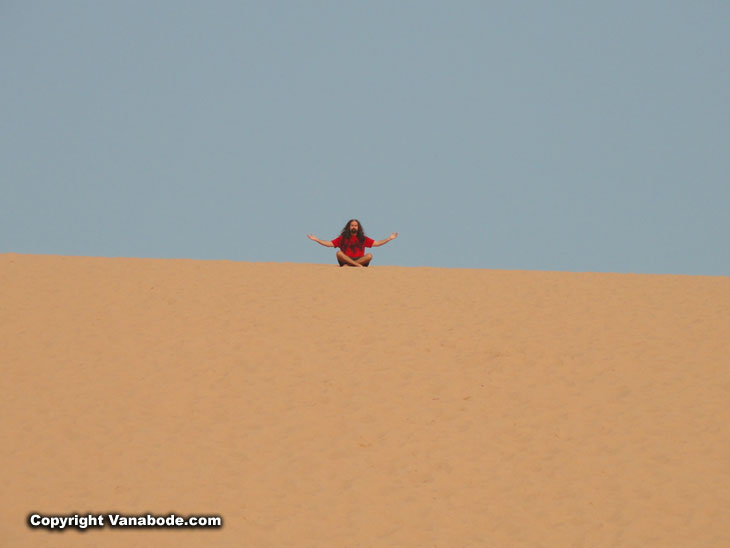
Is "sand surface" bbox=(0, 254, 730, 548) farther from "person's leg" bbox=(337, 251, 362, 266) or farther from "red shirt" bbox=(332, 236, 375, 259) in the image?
"red shirt" bbox=(332, 236, 375, 259)

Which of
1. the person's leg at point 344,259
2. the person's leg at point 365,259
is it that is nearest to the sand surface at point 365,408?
the person's leg at point 344,259

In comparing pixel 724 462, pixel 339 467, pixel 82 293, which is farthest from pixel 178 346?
pixel 724 462

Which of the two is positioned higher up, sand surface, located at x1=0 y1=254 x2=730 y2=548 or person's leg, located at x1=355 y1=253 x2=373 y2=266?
person's leg, located at x1=355 y1=253 x2=373 y2=266

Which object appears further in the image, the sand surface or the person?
the person

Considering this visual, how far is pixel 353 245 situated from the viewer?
19.5m

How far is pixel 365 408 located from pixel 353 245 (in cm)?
643

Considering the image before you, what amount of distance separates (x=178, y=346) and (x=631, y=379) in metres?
7.00

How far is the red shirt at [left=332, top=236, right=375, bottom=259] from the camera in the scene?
19281mm

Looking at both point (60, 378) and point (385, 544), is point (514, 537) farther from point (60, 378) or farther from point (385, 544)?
point (60, 378)

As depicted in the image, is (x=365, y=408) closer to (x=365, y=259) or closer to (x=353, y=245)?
(x=353, y=245)

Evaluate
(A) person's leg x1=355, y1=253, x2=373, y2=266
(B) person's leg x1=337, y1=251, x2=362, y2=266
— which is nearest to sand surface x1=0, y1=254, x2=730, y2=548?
(B) person's leg x1=337, y1=251, x2=362, y2=266

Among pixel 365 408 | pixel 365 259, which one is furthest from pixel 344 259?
pixel 365 408

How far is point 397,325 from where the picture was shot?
1664cm

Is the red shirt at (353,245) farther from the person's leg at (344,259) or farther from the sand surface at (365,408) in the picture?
the sand surface at (365,408)
